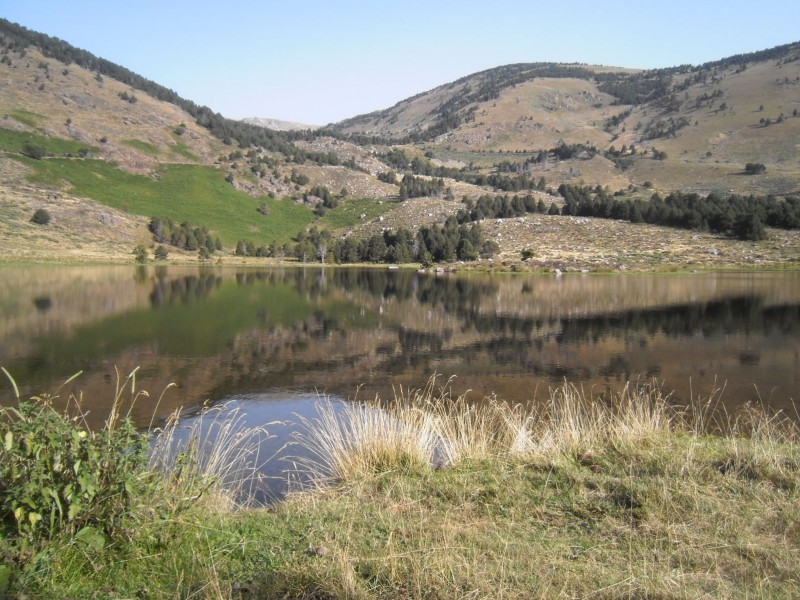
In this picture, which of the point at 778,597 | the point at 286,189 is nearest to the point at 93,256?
the point at 286,189

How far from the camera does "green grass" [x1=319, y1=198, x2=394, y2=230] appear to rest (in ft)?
385

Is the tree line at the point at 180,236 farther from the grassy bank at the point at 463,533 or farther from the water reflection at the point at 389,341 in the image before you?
the grassy bank at the point at 463,533

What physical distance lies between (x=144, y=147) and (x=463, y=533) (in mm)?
138770

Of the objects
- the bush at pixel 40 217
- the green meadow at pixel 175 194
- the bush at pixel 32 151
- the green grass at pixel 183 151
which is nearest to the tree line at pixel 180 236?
the green meadow at pixel 175 194

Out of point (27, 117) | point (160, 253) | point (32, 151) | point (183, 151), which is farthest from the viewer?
point (183, 151)

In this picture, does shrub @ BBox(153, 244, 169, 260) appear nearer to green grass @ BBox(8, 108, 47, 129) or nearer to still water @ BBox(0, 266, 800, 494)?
still water @ BBox(0, 266, 800, 494)

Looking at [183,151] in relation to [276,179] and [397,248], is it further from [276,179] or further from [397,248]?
[397,248]

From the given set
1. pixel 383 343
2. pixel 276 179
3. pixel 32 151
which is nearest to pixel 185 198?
pixel 32 151

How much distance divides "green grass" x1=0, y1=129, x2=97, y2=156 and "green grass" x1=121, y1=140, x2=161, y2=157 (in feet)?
31.4

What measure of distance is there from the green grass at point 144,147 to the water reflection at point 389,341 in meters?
91.8

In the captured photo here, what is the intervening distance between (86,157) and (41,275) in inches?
2780

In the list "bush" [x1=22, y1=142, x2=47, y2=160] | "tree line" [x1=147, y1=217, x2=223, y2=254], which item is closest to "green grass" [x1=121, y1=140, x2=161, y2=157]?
"bush" [x1=22, y1=142, x2=47, y2=160]

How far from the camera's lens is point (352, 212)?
403 ft

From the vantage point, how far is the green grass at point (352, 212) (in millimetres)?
117250
